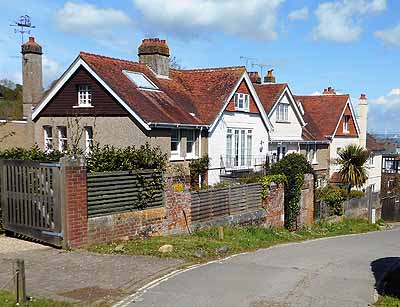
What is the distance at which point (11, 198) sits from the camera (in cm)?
1274

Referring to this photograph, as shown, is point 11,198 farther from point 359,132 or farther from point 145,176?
point 359,132

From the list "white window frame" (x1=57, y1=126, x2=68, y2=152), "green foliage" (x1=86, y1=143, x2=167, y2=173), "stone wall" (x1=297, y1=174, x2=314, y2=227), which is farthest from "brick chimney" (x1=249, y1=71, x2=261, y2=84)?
"green foliage" (x1=86, y1=143, x2=167, y2=173)

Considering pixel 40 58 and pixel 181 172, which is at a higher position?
pixel 40 58

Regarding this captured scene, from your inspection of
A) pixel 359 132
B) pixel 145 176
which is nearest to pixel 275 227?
pixel 145 176

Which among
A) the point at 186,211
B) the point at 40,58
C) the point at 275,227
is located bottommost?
the point at 275,227

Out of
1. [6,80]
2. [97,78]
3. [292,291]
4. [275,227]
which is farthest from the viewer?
[6,80]

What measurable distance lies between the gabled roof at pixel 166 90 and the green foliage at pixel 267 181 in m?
5.60

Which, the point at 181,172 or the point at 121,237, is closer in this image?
the point at 121,237

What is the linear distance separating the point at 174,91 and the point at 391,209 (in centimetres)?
2271

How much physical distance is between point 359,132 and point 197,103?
72.2ft

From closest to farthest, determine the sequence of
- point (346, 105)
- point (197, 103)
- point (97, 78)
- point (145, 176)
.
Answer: point (145, 176) → point (97, 78) → point (197, 103) → point (346, 105)

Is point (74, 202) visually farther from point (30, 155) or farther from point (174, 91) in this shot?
point (174, 91)

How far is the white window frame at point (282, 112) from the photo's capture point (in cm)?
3403

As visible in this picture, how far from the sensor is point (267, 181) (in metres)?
20.3
